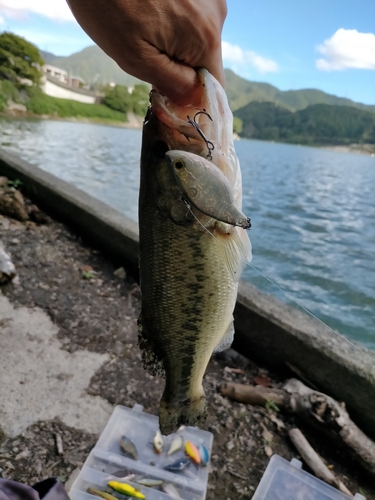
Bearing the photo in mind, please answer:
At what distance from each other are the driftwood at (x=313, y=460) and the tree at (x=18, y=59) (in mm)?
53036

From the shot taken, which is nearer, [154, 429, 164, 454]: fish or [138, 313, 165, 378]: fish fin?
[138, 313, 165, 378]: fish fin

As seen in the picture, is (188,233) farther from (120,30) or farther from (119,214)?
(119,214)

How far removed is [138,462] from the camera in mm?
2947

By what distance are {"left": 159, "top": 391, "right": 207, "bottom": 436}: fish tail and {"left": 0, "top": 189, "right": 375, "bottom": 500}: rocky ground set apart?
108 cm

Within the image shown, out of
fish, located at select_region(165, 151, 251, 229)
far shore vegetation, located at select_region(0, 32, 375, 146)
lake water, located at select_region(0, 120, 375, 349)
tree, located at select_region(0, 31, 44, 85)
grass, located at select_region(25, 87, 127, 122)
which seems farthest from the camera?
grass, located at select_region(25, 87, 127, 122)

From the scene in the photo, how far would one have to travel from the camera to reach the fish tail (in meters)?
2.11

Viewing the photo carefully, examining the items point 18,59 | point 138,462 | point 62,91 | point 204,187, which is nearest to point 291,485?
point 138,462

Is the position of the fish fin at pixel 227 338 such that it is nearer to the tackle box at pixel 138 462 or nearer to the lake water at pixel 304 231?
the tackle box at pixel 138 462

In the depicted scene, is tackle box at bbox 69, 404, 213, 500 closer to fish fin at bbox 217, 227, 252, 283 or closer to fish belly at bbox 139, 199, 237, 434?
fish belly at bbox 139, 199, 237, 434

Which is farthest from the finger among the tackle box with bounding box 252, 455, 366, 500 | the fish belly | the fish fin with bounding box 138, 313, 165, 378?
the tackle box with bounding box 252, 455, 366, 500

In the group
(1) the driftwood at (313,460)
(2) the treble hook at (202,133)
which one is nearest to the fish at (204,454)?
(1) the driftwood at (313,460)

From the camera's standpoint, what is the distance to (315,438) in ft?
11.2

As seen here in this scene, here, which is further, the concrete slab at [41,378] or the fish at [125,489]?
the concrete slab at [41,378]

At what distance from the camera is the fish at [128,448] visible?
3.00m
